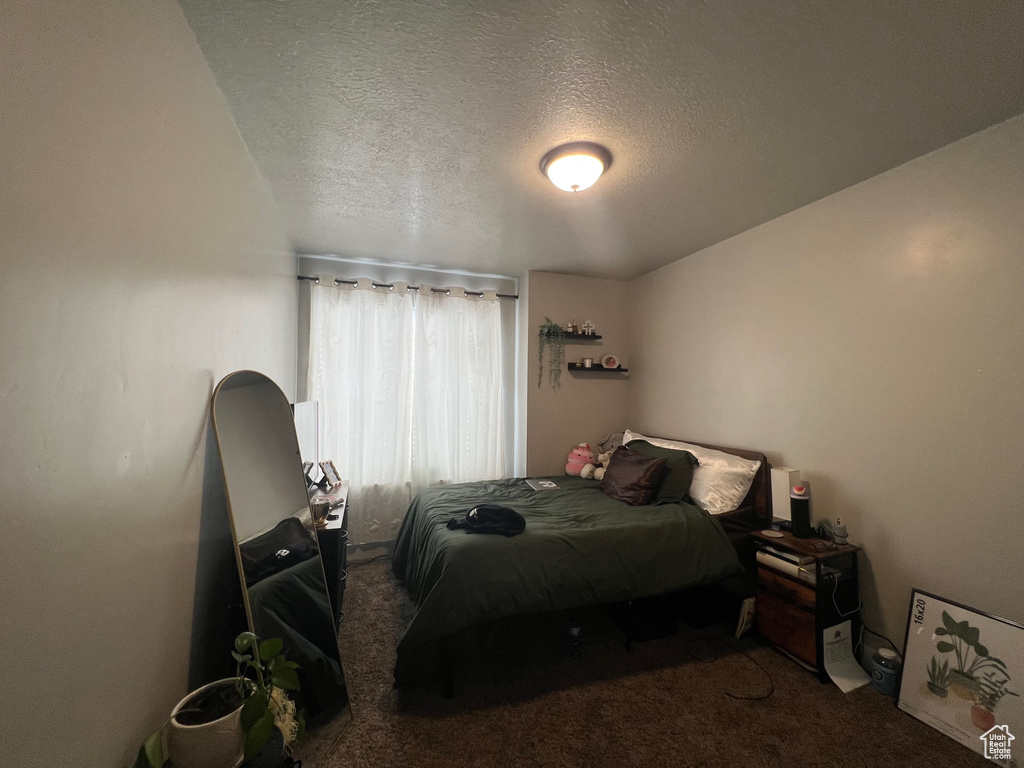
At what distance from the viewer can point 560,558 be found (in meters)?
2.03

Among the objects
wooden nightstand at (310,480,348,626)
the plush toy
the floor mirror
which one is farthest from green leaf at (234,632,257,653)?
the plush toy

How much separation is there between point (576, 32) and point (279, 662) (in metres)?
2.26

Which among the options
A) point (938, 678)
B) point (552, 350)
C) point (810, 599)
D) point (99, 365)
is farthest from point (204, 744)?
point (552, 350)

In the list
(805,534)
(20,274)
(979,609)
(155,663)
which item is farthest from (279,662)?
(979,609)

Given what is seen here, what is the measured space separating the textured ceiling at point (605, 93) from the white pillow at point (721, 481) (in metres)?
1.70

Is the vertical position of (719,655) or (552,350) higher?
(552,350)

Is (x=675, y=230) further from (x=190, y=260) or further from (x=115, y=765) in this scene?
(x=115, y=765)

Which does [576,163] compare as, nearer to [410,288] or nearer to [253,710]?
[410,288]

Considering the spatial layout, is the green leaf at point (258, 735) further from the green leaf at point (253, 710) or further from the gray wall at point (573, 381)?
the gray wall at point (573, 381)

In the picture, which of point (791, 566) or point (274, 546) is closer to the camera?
point (274, 546)

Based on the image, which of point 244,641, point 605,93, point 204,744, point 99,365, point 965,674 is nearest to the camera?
point 99,365

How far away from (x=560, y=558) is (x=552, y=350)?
2221 millimetres

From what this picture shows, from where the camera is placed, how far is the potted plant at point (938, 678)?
1.69 meters
